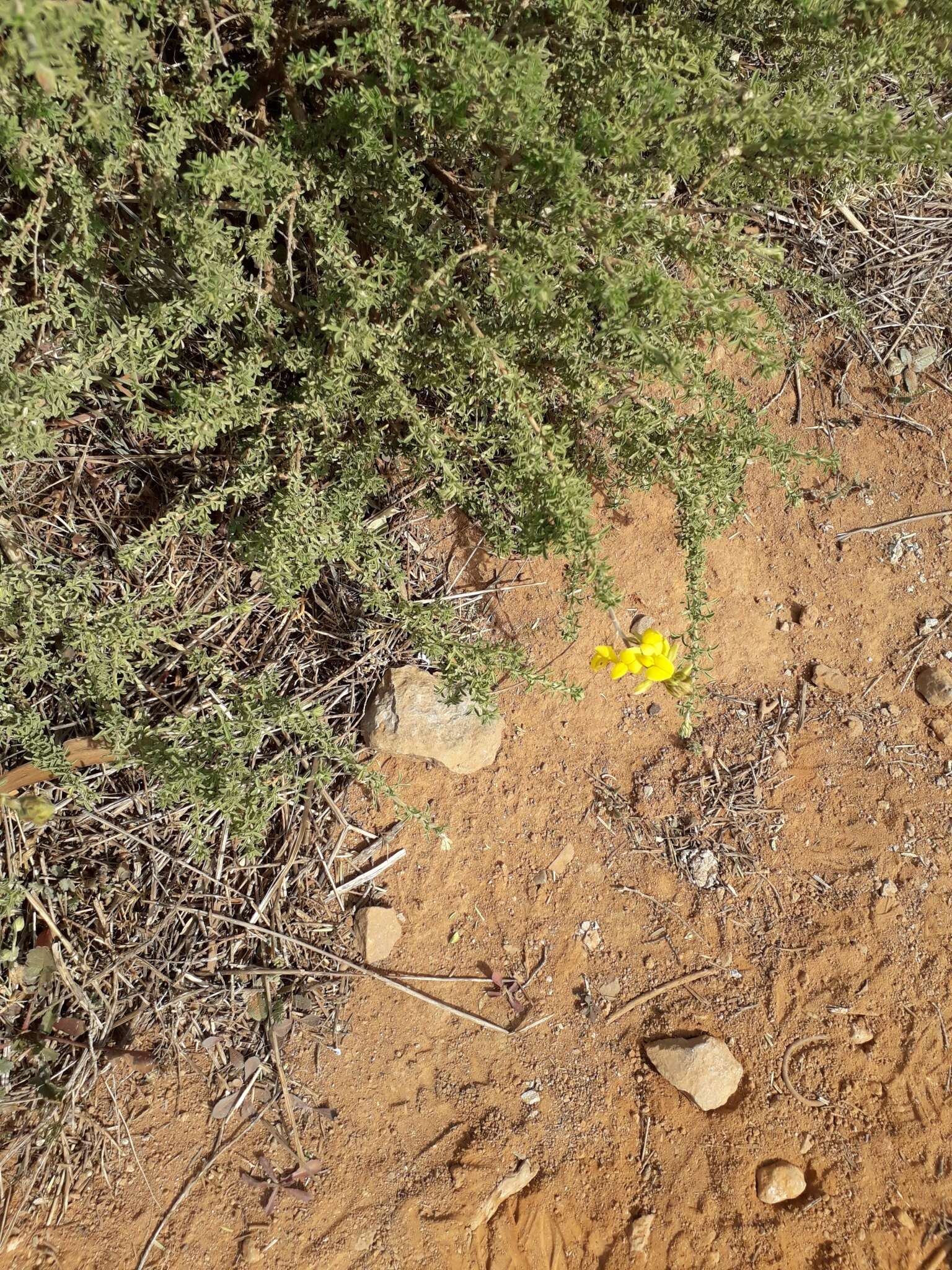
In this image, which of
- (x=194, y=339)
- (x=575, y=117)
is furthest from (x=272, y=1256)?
(x=575, y=117)

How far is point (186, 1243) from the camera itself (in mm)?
2852

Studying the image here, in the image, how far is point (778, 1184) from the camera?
9.47ft

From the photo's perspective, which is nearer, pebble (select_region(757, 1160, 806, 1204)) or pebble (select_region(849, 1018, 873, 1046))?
pebble (select_region(757, 1160, 806, 1204))

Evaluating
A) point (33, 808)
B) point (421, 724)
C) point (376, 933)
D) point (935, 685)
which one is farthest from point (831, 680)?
point (33, 808)

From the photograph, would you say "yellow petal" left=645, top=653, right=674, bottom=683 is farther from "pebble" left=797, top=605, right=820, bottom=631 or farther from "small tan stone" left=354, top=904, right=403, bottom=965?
"small tan stone" left=354, top=904, right=403, bottom=965

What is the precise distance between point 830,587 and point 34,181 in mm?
3042

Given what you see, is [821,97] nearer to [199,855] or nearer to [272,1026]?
[199,855]

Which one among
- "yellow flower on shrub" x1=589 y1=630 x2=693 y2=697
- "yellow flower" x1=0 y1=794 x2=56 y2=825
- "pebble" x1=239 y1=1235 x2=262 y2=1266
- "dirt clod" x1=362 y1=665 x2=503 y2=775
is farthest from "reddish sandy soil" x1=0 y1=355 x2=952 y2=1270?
"yellow flower" x1=0 y1=794 x2=56 y2=825

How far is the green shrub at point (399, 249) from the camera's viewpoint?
7.13 feet

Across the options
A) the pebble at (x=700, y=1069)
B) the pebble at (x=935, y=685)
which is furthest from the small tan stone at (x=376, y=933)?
the pebble at (x=935, y=685)

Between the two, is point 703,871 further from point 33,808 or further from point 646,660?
point 33,808

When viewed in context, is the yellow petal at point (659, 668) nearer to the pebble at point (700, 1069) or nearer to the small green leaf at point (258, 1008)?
the pebble at point (700, 1069)

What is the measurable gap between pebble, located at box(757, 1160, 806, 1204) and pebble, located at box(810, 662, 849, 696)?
5.42ft

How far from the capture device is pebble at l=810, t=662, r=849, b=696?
3.46 m
